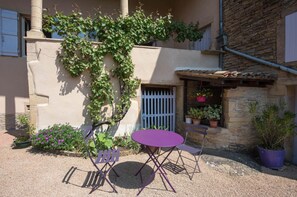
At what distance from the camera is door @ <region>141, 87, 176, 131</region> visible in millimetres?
6398

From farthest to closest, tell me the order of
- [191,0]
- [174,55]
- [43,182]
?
[191,0] < [174,55] < [43,182]

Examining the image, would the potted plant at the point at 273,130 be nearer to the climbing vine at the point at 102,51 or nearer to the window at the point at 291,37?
the window at the point at 291,37

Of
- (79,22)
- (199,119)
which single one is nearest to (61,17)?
(79,22)

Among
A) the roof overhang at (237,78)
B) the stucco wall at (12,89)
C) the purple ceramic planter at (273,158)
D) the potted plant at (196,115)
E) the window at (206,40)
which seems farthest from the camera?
the window at (206,40)

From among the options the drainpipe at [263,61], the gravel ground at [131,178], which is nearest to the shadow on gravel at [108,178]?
the gravel ground at [131,178]

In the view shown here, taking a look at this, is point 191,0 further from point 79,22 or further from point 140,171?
point 140,171

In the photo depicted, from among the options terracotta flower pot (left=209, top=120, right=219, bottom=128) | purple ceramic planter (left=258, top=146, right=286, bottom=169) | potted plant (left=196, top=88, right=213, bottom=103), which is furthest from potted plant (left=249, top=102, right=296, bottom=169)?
potted plant (left=196, top=88, right=213, bottom=103)

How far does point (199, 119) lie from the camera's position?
5.93 m

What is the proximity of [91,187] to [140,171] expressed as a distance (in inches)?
41.6

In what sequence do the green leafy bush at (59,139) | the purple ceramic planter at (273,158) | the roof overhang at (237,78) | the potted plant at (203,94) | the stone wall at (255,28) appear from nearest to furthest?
the purple ceramic planter at (273,158), the green leafy bush at (59,139), the roof overhang at (237,78), the stone wall at (255,28), the potted plant at (203,94)

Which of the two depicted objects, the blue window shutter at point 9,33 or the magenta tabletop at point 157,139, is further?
Result: the blue window shutter at point 9,33

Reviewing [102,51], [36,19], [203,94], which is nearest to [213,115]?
[203,94]

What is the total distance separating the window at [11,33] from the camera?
23.9ft

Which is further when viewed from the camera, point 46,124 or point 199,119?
point 199,119
